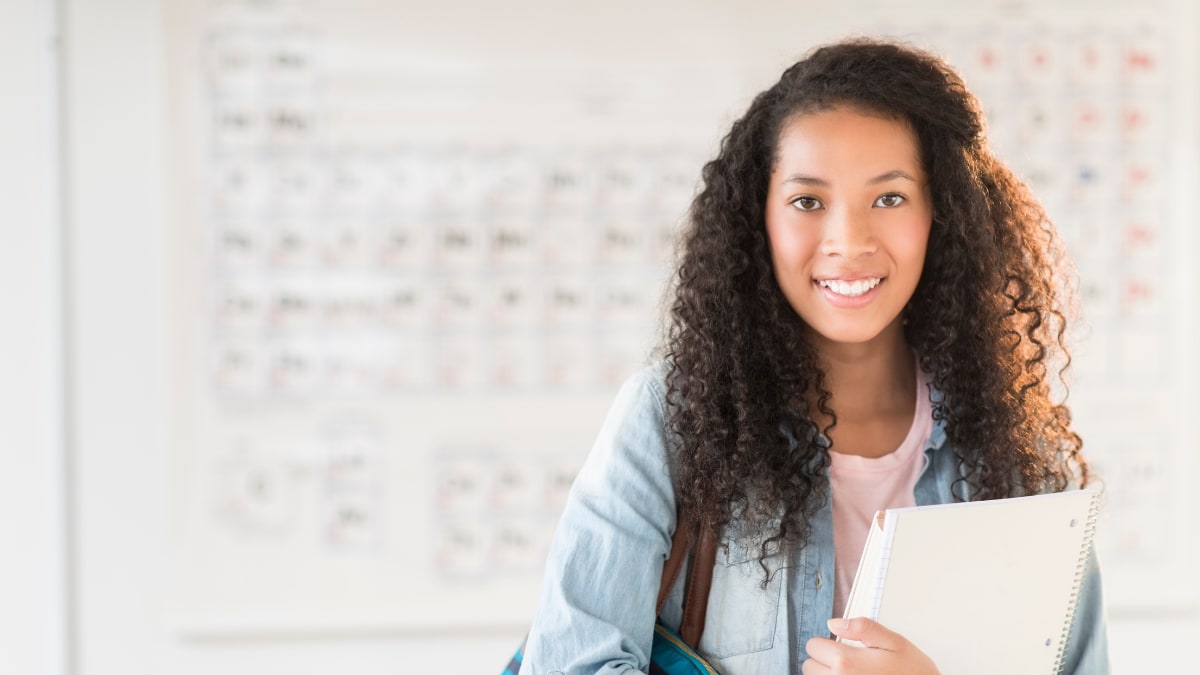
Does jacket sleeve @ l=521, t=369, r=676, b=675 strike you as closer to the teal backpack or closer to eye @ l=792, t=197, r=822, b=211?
the teal backpack

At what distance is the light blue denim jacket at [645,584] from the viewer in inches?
39.7

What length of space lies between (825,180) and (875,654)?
1.58ft

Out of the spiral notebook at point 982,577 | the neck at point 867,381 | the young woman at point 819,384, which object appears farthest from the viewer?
the neck at point 867,381

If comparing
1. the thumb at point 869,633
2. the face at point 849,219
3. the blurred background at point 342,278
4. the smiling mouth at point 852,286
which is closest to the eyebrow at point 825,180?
the face at point 849,219

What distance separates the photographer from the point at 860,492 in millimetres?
1146

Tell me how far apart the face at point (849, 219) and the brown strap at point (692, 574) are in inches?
10.2

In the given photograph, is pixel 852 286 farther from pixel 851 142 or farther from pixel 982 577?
pixel 982 577

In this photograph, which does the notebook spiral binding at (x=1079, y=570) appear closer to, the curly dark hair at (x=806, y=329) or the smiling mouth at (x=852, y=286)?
the curly dark hair at (x=806, y=329)

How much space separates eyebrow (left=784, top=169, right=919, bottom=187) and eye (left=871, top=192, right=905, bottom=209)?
0.06ft

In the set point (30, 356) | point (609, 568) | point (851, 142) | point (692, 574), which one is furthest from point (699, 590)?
point (30, 356)

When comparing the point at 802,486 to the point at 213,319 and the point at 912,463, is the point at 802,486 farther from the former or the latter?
the point at 213,319

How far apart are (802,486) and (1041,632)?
0.89ft

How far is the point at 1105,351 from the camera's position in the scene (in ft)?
7.32

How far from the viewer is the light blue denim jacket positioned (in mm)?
1008
